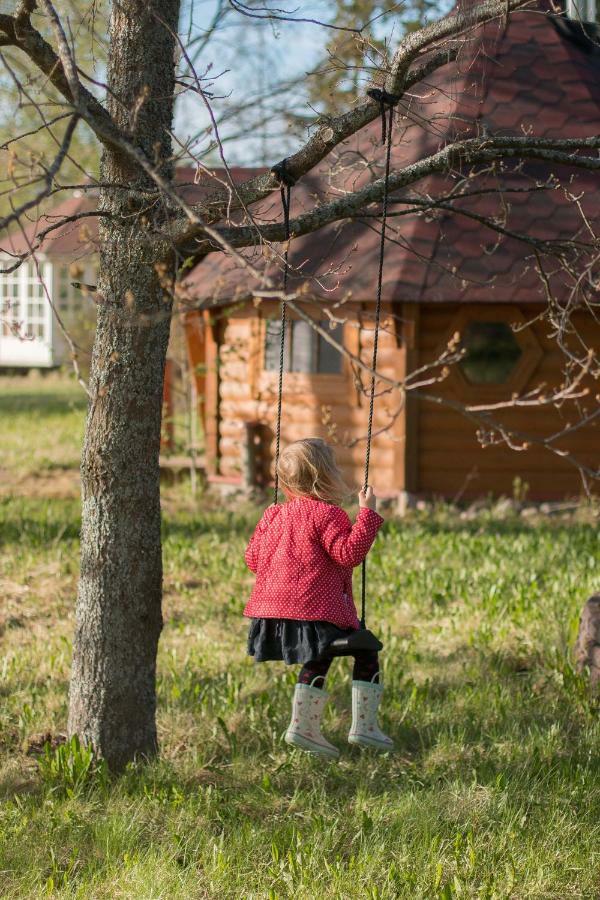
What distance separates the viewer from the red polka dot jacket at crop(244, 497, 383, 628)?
172 inches

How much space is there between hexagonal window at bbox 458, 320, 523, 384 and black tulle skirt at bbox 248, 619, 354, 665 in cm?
765

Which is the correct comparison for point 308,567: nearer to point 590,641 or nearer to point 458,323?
point 590,641

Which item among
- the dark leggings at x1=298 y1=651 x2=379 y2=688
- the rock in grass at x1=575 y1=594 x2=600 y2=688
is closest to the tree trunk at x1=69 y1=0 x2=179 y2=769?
the dark leggings at x1=298 y1=651 x2=379 y2=688

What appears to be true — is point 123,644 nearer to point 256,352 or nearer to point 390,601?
point 390,601

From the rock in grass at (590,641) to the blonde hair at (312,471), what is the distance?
7.66ft

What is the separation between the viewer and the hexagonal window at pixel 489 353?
11727 mm

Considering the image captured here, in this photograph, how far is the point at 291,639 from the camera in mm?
4438

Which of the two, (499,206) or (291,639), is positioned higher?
(499,206)

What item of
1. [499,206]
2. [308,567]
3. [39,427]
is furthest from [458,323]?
[39,427]

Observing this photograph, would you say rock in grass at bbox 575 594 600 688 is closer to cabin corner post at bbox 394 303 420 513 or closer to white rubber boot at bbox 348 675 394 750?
white rubber boot at bbox 348 675 394 750

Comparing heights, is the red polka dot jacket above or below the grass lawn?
above

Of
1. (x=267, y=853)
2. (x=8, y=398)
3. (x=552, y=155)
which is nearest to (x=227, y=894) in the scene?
(x=267, y=853)

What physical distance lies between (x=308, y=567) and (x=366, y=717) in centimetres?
65

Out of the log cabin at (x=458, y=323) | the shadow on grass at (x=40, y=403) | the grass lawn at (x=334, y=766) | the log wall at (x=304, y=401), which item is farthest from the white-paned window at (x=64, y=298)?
the grass lawn at (x=334, y=766)
